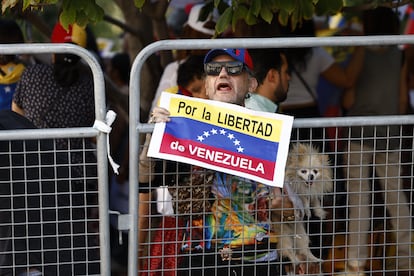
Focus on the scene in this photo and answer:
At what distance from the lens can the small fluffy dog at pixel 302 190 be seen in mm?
3664

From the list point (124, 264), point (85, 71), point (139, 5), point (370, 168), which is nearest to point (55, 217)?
point (139, 5)

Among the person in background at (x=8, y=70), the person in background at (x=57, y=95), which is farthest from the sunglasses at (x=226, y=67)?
the person in background at (x=8, y=70)

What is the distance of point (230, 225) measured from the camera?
144 inches

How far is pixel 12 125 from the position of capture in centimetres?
379

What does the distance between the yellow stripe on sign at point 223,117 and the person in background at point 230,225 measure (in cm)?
21

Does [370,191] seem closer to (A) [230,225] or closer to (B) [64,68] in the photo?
(A) [230,225]

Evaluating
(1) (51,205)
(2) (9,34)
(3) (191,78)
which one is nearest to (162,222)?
(1) (51,205)

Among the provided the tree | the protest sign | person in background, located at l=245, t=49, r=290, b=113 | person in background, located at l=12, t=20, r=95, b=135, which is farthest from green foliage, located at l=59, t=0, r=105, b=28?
person in background, located at l=12, t=20, r=95, b=135

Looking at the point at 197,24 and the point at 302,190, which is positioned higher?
the point at 197,24

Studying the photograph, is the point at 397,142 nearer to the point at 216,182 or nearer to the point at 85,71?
the point at 216,182

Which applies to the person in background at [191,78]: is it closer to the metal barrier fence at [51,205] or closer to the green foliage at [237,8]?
the green foliage at [237,8]

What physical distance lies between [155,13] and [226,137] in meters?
2.20

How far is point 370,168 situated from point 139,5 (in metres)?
1.37

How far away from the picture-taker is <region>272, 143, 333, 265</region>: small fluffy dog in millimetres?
3664
